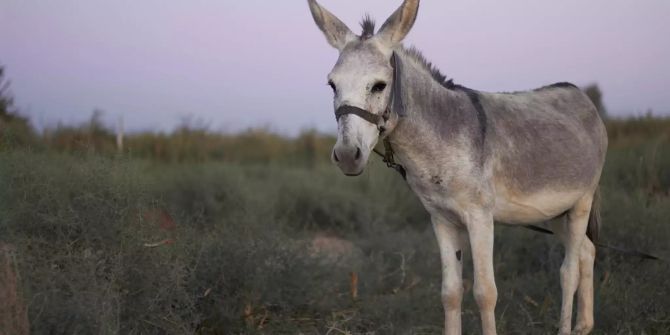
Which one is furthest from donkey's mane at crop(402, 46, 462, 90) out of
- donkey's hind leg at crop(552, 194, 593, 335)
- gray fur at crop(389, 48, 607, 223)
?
donkey's hind leg at crop(552, 194, 593, 335)

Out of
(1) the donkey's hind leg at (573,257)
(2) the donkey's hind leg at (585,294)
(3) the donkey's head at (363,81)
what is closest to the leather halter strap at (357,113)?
(3) the donkey's head at (363,81)

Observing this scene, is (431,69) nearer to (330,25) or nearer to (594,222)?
(330,25)

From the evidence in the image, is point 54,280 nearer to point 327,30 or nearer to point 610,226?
point 327,30

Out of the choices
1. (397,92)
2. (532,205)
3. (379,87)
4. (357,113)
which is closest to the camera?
(357,113)

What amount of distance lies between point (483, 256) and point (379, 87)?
1.22 meters

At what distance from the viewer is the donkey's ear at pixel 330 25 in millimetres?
4074

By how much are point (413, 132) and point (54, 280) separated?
2.30 meters

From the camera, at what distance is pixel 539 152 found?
4562mm

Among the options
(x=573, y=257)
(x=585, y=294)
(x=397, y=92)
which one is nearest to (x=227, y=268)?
(x=397, y=92)

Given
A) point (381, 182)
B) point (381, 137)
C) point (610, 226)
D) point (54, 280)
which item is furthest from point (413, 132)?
point (381, 182)

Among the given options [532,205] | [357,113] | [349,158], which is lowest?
[532,205]

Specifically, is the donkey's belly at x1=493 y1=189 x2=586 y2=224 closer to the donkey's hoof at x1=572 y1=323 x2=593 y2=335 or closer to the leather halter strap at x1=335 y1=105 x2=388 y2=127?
the donkey's hoof at x1=572 y1=323 x2=593 y2=335

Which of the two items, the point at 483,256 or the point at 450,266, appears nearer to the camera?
the point at 483,256

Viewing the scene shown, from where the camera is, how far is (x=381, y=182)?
11.3 m
